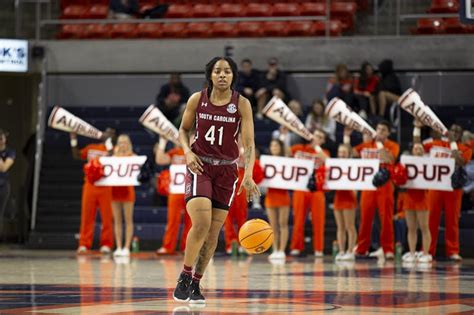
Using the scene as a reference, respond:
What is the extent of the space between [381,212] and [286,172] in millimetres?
1706

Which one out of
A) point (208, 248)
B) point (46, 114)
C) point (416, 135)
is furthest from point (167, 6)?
point (208, 248)

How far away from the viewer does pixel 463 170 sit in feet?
64.4

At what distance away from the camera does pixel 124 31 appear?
2642cm

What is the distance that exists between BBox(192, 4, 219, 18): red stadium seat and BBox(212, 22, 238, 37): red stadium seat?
38 centimetres

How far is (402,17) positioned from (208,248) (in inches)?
545

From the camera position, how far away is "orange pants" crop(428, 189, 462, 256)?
20.2 metres

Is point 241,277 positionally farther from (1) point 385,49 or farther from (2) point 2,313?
(1) point 385,49

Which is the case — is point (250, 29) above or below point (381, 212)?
above

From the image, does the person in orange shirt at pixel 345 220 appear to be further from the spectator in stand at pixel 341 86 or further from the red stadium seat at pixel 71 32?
the red stadium seat at pixel 71 32

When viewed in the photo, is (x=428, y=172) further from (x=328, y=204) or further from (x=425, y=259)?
(x=328, y=204)

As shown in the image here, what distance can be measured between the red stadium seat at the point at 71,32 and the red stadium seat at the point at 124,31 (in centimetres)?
66

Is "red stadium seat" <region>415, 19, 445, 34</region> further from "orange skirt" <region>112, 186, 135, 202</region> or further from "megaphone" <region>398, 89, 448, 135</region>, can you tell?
"orange skirt" <region>112, 186, 135, 202</region>

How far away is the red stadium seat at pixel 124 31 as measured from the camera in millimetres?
26359

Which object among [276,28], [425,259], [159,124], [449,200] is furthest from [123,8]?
[425,259]
